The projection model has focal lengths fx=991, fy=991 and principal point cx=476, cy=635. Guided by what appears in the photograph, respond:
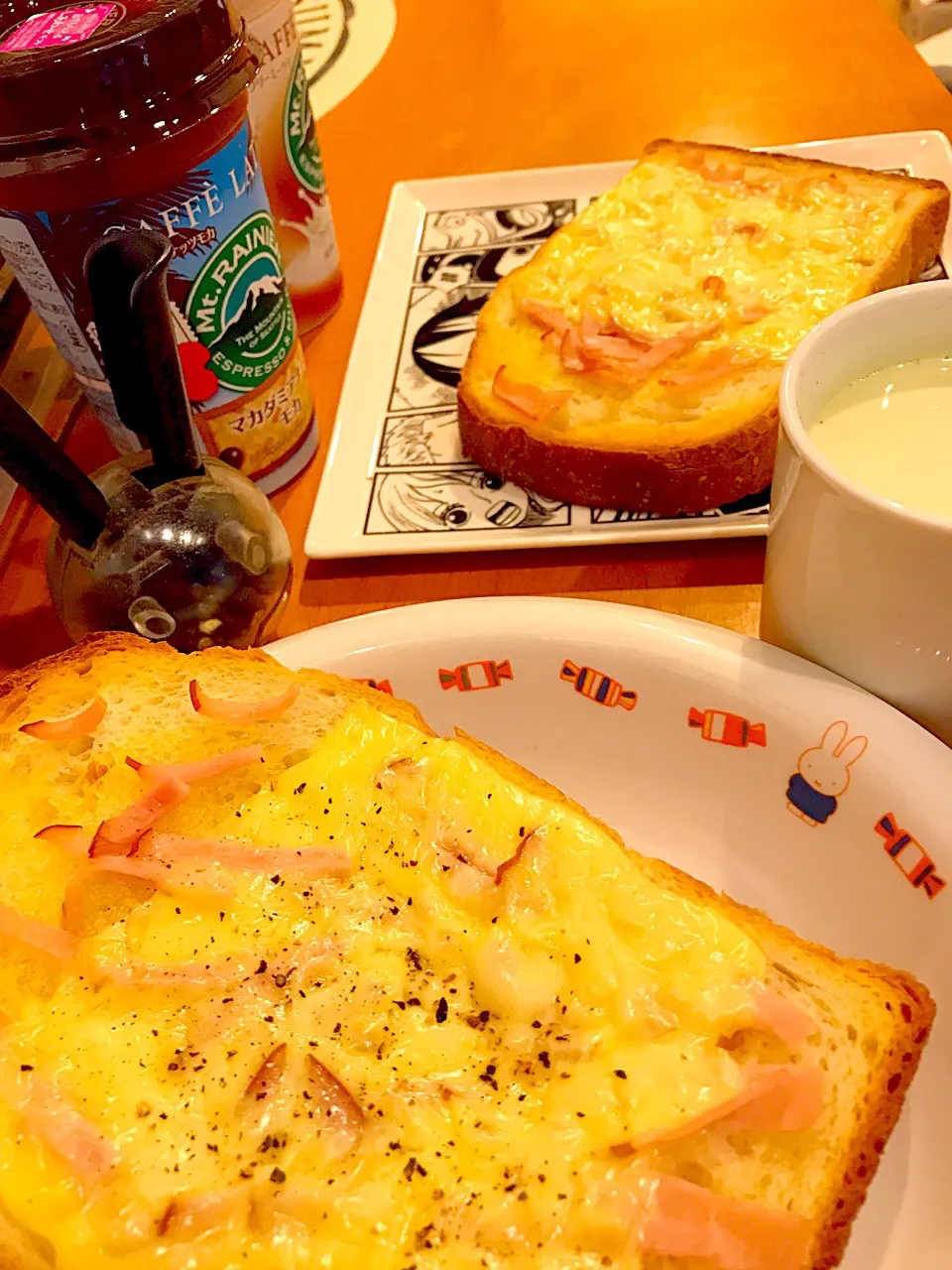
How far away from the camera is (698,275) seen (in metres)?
1.71

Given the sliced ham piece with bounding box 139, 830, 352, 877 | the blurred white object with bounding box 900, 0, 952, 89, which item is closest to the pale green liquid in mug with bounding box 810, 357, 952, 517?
the sliced ham piece with bounding box 139, 830, 352, 877

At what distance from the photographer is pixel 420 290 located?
1.99m

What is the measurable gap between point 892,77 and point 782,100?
0.86 ft

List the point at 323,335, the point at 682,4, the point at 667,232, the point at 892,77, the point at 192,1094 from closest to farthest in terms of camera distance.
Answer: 1. the point at 192,1094
2. the point at 667,232
3. the point at 323,335
4. the point at 892,77
5. the point at 682,4

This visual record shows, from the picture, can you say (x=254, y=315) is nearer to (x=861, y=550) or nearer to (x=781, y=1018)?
(x=861, y=550)

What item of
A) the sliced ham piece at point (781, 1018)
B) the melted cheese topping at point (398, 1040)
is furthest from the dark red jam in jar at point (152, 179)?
the sliced ham piece at point (781, 1018)

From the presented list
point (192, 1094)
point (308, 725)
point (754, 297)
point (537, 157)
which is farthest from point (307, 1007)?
point (537, 157)

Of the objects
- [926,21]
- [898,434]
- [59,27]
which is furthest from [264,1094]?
[926,21]

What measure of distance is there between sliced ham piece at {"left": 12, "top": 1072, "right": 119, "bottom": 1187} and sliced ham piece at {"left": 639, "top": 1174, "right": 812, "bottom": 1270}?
17.0 inches

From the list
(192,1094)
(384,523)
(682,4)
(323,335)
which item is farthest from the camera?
(682,4)

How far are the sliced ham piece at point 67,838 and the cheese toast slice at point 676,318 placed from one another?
888mm

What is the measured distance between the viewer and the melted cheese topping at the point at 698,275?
160 cm

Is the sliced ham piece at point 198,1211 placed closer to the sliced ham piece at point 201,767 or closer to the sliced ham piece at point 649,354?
the sliced ham piece at point 201,767

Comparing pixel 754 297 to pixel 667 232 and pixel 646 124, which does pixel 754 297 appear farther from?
pixel 646 124
